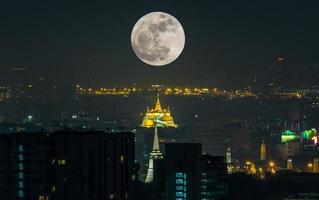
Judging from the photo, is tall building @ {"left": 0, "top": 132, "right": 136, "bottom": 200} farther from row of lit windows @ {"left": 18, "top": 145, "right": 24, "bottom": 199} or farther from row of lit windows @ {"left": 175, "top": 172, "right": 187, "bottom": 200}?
row of lit windows @ {"left": 175, "top": 172, "right": 187, "bottom": 200}

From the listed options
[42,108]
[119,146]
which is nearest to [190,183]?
[119,146]

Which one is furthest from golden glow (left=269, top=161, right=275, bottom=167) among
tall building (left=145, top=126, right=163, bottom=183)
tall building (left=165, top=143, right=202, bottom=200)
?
tall building (left=165, top=143, right=202, bottom=200)

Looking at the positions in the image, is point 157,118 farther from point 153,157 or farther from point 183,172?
point 183,172

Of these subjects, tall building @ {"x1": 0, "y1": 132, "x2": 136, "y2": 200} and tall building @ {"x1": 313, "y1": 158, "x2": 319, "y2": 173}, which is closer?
tall building @ {"x1": 0, "y1": 132, "x2": 136, "y2": 200}

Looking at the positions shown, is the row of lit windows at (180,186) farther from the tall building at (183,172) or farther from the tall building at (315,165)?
the tall building at (315,165)

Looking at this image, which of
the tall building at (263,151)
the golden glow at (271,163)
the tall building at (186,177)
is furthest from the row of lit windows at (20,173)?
the tall building at (263,151)

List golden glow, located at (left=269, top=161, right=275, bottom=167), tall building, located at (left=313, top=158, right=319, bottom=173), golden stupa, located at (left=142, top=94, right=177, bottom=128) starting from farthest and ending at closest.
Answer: golden stupa, located at (left=142, top=94, right=177, bottom=128) → golden glow, located at (left=269, top=161, right=275, bottom=167) → tall building, located at (left=313, top=158, right=319, bottom=173)

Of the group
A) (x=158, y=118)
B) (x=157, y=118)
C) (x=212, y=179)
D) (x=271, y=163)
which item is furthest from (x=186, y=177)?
(x=157, y=118)
